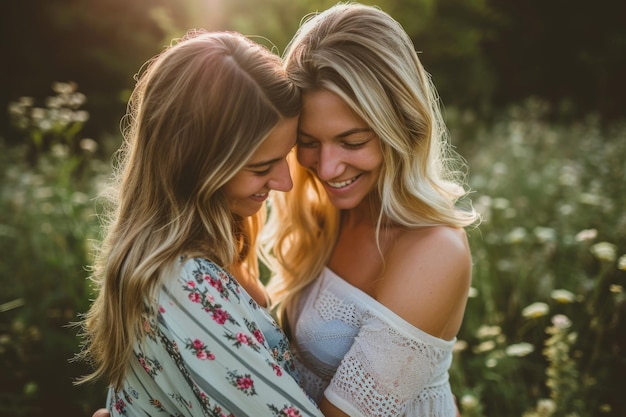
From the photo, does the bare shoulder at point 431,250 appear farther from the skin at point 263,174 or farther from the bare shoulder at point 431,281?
the skin at point 263,174

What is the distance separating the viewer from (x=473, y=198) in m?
4.58

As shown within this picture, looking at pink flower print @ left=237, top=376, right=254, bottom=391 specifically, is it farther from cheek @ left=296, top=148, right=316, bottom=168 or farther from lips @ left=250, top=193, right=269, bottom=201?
cheek @ left=296, top=148, right=316, bottom=168

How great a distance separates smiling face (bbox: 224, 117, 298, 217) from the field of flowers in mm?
983

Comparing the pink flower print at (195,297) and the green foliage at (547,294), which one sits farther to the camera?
the green foliage at (547,294)

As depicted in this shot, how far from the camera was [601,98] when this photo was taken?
333 inches

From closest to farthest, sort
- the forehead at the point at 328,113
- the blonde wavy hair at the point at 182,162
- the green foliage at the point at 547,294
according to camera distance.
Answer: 1. the blonde wavy hair at the point at 182,162
2. the forehead at the point at 328,113
3. the green foliage at the point at 547,294

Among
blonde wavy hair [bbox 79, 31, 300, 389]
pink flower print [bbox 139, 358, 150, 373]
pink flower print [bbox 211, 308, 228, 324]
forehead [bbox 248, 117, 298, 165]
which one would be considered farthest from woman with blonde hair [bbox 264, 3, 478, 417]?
pink flower print [bbox 139, 358, 150, 373]

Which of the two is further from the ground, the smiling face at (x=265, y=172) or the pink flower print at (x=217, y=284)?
the smiling face at (x=265, y=172)

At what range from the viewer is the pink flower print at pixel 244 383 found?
1529mm

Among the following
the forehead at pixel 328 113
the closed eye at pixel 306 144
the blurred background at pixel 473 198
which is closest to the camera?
the forehead at pixel 328 113

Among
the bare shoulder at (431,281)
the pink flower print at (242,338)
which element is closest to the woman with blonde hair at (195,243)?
the pink flower print at (242,338)

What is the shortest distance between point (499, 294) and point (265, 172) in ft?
6.58

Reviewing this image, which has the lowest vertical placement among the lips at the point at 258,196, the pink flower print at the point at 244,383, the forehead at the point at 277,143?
the pink flower print at the point at 244,383

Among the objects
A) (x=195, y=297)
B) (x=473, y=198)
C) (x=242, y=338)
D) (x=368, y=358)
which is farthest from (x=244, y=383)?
(x=473, y=198)
